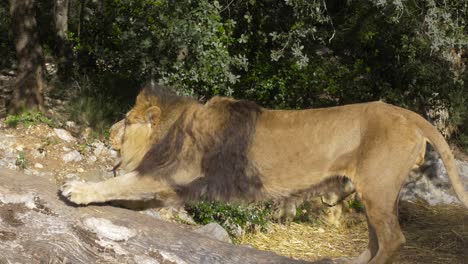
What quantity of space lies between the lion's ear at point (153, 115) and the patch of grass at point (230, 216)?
2.23 m

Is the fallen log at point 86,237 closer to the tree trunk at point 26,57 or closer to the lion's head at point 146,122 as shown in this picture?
the lion's head at point 146,122

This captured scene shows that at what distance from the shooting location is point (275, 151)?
15.1ft

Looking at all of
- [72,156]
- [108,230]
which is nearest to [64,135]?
[72,156]

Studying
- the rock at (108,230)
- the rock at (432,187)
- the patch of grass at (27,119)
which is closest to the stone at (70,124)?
the patch of grass at (27,119)

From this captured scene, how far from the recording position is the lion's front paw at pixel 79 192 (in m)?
3.80

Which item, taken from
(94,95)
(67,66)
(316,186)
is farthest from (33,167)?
(316,186)

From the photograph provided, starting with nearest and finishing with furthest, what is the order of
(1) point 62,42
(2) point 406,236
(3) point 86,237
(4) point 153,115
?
(3) point 86,237 < (4) point 153,115 < (2) point 406,236 < (1) point 62,42

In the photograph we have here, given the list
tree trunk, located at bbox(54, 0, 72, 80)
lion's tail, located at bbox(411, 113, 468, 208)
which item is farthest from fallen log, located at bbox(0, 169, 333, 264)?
tree trunk, located at bbox(54, 0, 72, 80)

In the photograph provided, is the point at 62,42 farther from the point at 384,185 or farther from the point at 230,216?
the point at 384,185

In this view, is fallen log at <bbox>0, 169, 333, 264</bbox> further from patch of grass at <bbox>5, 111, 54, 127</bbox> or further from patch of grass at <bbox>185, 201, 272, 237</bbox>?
patch of grass at <bbox>5, 111, 54, 127</bbox>

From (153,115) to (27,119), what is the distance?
3.56 metres

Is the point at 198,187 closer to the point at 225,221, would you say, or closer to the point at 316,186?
the point at 316,186

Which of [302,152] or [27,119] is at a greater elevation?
[302,152]

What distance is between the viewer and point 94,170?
7215mm
